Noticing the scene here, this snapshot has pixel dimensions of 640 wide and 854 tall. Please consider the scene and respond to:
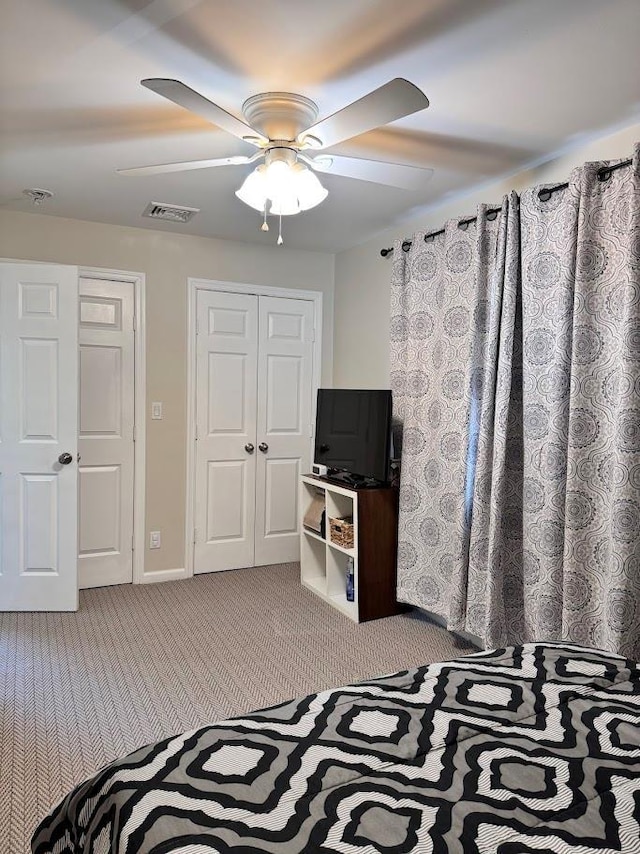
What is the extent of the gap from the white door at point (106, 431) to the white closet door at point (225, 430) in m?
0.50

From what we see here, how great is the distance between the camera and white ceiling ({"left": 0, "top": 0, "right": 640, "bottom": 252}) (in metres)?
1.75

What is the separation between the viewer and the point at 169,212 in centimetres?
370

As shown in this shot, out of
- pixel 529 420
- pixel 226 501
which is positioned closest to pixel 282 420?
pixel 226 501

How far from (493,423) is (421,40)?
1652mm

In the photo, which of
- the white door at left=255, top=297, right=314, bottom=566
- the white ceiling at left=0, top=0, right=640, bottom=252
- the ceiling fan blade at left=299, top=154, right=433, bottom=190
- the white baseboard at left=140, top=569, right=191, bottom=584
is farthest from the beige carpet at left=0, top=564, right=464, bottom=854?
the white ceiling at left=0, top=0, right=640, bottom=252

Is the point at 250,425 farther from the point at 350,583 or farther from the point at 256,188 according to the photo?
the point at 256,188

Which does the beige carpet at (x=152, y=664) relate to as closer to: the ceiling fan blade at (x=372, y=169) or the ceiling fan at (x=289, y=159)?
the ceiling fan at (x=289, y=159)

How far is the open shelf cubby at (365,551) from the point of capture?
3.55 metres

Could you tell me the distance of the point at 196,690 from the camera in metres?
2.71

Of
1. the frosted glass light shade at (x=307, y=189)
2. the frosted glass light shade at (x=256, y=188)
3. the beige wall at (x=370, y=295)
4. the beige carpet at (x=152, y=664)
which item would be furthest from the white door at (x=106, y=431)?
the frosted glass light shade at (x=307, y=189)

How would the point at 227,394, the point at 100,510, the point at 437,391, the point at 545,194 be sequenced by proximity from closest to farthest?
the point at 545,194, the point at 437,391, the point at 100,510, the point at 227,394

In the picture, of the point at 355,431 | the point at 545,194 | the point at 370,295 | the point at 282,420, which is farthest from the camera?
the point at 282,420

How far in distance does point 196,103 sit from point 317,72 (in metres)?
0.49

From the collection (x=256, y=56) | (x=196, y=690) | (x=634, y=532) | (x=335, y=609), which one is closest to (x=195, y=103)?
(x=256, y=56)
